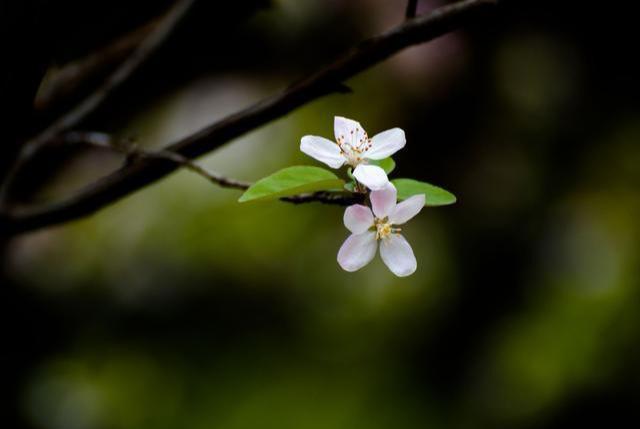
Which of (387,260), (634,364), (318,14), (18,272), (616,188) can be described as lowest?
(387,260)

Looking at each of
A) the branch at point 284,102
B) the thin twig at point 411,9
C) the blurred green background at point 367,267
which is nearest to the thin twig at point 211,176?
the branch at point 284,102

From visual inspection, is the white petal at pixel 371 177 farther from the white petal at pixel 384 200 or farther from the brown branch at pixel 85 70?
the brown branch at pixel 85 70

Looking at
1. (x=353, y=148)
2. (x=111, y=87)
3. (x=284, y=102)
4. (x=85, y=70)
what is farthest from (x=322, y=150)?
(x=85, y=70)

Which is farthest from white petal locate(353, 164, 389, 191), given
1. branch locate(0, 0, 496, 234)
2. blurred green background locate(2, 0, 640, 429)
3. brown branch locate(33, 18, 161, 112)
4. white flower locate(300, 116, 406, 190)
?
blurred green background locate(2, 0, 640, 429)

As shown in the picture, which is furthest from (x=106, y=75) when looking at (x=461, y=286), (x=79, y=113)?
(x=461, y=286)

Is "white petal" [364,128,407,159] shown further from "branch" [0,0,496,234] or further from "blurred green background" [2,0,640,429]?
"blurred green background" [2,0,640,429]

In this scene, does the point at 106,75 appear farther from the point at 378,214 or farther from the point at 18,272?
the point at 18,272
